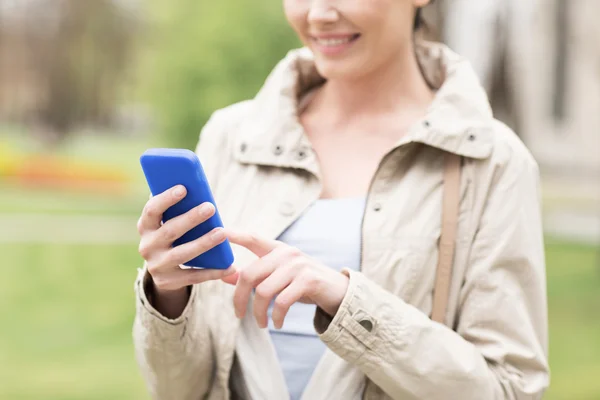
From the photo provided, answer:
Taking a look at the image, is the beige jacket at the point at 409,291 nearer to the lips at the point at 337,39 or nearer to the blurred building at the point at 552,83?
the lips at the point at 337,39

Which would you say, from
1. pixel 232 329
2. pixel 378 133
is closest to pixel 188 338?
pixel 232 329

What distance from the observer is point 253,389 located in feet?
4.31

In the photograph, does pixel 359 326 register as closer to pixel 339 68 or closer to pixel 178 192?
pixel 178 192

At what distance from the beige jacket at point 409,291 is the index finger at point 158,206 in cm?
16

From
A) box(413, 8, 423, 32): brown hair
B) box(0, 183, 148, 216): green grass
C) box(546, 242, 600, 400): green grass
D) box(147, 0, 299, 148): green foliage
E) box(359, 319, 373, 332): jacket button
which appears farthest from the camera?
box(0, 183, 148, 216): green grass

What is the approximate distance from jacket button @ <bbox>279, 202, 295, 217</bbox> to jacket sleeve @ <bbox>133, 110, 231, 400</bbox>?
18 cm

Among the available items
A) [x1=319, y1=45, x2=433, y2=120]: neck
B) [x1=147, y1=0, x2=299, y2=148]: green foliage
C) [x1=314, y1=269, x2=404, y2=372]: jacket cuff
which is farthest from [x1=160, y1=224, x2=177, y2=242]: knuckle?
[x1=147, y1=0, x2=299, y2=148]: green foliage

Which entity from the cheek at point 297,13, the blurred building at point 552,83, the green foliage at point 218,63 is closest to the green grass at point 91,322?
the blurred building at point 552,83

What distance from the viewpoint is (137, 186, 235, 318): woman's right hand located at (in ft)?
3.56

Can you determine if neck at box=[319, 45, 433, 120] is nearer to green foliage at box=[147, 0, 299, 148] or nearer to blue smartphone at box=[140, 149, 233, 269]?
blue smartphone at box=[140, 149, 233, 269]

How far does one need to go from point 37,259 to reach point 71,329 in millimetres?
2126

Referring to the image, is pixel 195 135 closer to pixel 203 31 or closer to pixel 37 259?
pixel 203 31

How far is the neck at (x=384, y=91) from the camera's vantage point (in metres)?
1.45

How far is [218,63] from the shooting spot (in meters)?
7.53
